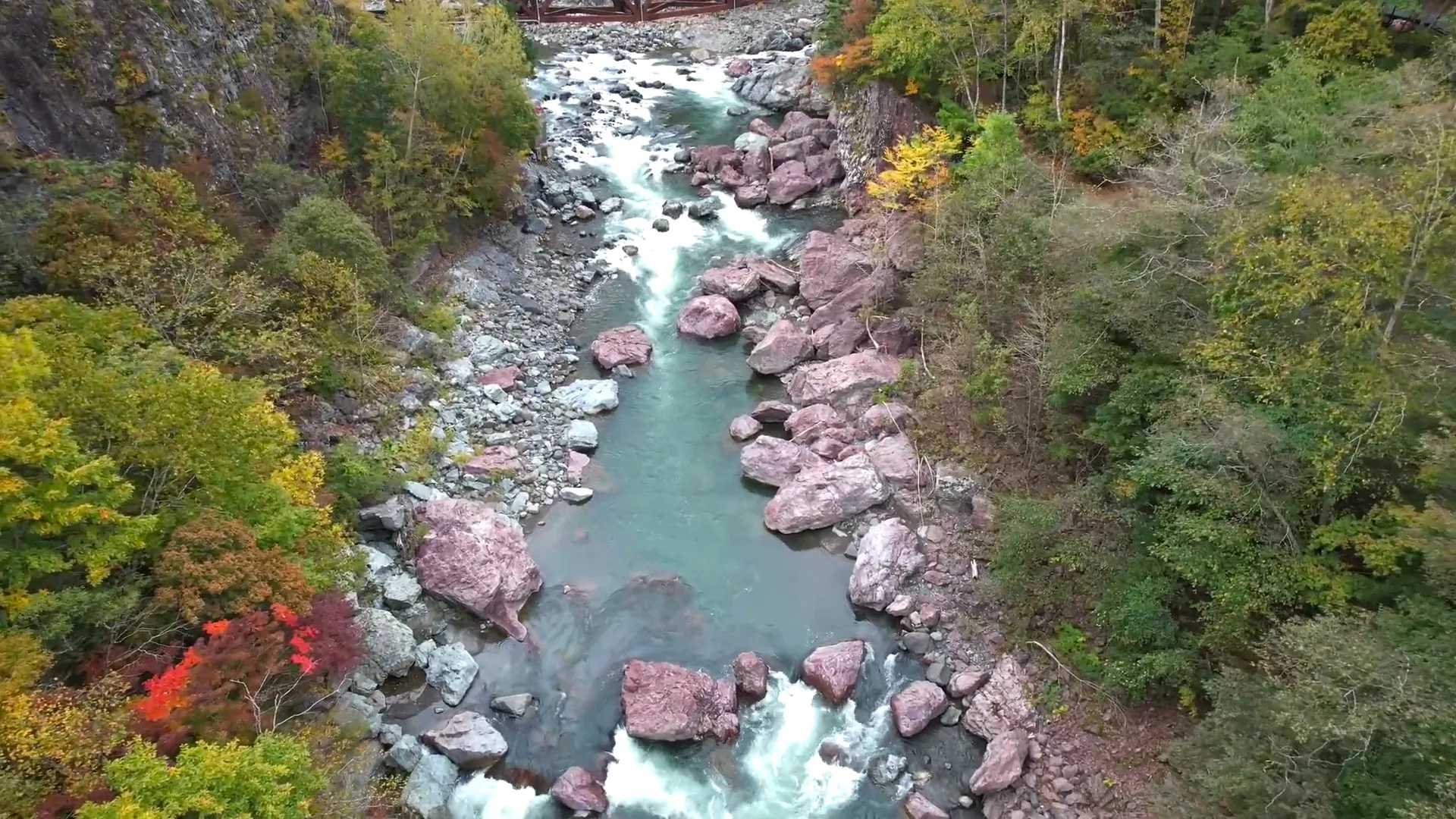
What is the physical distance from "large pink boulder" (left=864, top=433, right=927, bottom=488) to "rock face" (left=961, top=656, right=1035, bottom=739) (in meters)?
5.93

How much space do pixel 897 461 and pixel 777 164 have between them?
1961 centimetres

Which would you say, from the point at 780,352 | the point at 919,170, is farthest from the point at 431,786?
the point at 919,170

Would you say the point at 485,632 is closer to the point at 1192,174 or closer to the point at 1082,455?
the point at 1082,455

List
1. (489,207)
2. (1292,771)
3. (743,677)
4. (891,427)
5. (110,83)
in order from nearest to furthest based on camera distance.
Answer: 1. (1292,771)
2. (743,677)
3. (110,83)
4. (891,427)
5. (489,207)

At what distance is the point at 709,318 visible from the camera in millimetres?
29281

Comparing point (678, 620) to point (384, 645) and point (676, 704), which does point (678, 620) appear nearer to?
point (676, 704)

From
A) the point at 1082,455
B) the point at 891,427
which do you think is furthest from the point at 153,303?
the point at 1082,455

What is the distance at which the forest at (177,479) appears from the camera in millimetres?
10898

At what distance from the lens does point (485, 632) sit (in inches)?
757

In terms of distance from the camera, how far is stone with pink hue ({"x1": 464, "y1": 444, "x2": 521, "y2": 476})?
75.4ft

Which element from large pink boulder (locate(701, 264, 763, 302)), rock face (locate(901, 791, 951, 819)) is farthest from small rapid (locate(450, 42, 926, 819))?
large pink boulder (locate(701, 264, 763, 302))

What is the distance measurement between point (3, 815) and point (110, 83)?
18.4 meters

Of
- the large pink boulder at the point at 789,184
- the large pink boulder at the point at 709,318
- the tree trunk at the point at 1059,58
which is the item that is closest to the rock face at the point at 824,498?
the large pink boulder at the point at 709,318

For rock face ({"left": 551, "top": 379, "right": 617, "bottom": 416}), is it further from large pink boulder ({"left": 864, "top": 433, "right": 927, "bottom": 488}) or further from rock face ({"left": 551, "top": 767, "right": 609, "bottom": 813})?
rock face ({"left": 551, "top": 767, "right": 609, "bottom": 813})
